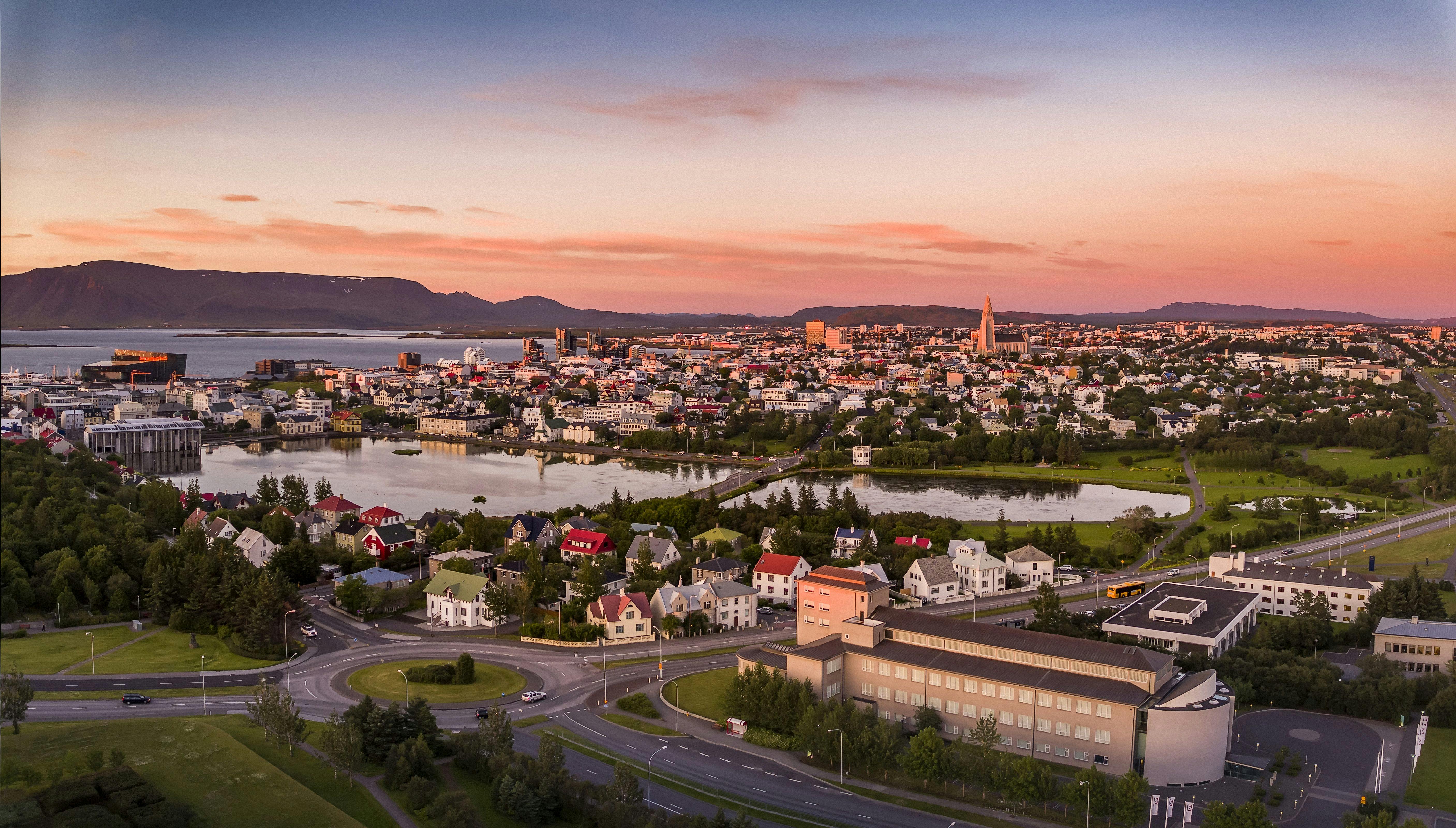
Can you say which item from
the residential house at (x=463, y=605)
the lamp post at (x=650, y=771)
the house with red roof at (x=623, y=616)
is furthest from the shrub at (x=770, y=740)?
the residential house at (x=463, y=605)

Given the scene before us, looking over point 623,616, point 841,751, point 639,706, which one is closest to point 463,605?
point 623,616

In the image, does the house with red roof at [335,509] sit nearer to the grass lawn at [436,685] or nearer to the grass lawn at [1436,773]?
the grass lawn at [436,685]

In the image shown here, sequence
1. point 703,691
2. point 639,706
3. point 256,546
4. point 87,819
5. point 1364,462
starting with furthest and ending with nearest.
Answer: point 1364,462
point 256,546
point 703,691
point 639,706
point 87,819

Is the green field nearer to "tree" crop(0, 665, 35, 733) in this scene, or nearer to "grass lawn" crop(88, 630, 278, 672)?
"grass lawn" crop(88, 630, 278, 672)

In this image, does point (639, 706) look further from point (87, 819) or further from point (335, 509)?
point (335, 509)

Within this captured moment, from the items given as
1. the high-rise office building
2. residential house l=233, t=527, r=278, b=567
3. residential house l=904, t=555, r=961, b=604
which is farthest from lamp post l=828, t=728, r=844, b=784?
the high-rise office building

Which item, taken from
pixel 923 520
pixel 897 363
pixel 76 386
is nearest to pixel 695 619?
pixel 923 520

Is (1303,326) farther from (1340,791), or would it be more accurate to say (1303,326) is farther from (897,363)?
(1340,791)
